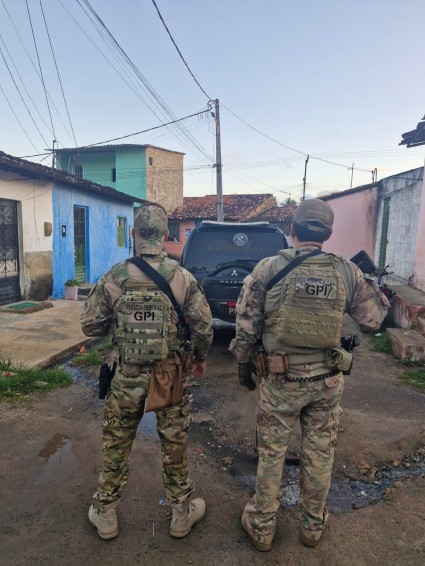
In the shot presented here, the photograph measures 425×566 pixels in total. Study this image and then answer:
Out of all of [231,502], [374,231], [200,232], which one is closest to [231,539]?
[231,502]

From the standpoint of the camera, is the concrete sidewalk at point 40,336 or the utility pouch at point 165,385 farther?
the concrete sidewalk at point 40,336

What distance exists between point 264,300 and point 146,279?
68 cm

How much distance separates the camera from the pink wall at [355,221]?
542 inches

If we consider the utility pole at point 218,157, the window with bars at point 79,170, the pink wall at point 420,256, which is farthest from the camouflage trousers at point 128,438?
the window with bars at point 79,170

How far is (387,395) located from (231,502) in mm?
2526

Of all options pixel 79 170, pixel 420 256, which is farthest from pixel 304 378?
pixel 79 170

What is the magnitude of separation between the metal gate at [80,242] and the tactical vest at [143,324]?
9982mm

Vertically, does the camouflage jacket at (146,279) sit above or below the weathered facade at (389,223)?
below

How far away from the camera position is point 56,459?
2.79 metres

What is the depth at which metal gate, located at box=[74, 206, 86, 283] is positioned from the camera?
11.4m

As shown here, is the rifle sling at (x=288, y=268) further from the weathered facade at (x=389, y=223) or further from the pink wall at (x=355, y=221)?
the pink wall at (x=355, y=221)

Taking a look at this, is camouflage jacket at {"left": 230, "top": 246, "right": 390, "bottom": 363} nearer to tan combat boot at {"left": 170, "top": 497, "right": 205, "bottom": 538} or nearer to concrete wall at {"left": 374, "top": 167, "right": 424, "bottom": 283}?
tan combat boot at {"left": 170, "top": 497, "right": 205, "bottom": 538}

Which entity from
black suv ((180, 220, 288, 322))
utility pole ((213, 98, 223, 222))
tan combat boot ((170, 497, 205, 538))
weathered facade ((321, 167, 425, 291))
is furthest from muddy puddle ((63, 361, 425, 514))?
utility pole ((213, 98, 223, 222))

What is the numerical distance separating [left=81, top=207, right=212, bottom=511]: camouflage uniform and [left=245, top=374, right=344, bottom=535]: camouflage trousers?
1.47 ft
